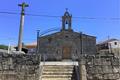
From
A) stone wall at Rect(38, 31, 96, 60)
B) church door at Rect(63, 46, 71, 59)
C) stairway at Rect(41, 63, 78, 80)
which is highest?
stone wall at Rect(38, 31, 96, 60)

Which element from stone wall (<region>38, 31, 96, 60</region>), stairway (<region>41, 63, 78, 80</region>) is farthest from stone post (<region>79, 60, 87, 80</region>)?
stone wall (<region>38, 31, 96, 60</region>)

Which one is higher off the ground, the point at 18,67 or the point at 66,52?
the point at 66,52

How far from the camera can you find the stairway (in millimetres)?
12498

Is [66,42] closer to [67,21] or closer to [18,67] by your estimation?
[67,21]

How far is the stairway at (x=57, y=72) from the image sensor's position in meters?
12.5

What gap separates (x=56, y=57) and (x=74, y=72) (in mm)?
16899

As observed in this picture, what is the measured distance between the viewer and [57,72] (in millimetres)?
13125

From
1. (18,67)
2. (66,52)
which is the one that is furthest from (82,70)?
(66,52)

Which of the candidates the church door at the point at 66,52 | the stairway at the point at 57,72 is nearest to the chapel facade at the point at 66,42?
the church door at the point at 66,52

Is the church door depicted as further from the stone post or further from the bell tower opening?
the stone post

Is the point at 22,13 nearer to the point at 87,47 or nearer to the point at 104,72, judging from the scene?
the point at 87,47

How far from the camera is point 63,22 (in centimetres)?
3359

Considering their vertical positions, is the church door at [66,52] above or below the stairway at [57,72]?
above

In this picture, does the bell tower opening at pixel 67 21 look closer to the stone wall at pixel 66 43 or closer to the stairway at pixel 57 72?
the stone wall at pixel 66 43
